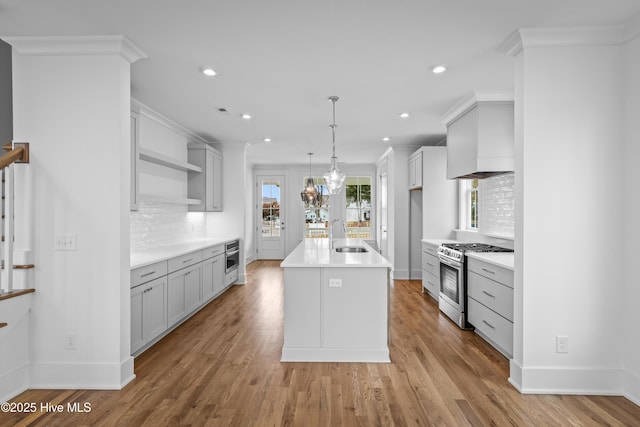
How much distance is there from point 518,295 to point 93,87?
3.48 m

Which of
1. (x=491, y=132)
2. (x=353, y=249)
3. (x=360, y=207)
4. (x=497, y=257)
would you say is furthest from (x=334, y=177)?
(x=360, y=207)

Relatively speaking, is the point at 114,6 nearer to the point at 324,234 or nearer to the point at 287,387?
the point at 287,387

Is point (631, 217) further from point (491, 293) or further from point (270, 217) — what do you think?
point (270, 217)

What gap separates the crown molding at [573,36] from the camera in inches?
99.1

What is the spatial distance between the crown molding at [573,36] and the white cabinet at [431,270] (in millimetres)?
3036

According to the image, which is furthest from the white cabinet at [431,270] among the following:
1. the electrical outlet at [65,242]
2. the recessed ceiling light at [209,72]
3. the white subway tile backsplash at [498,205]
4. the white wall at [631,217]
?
the electrical outlet at [65,242]

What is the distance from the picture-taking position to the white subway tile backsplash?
4355mm

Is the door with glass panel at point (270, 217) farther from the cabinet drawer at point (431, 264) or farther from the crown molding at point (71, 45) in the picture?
the crown molding at point (71, 45)

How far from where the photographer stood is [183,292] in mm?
4098

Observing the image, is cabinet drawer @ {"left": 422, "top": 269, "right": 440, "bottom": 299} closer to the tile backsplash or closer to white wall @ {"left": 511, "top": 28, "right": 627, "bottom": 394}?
white wall @ {"left": 511, "top": 28, "right": 627, "bottom": 394}

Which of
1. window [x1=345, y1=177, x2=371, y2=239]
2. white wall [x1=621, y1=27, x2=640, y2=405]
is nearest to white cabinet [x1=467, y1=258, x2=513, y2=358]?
white wall [x1=621, y1=27, x2=640, y2=405]

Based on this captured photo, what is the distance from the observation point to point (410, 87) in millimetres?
3686

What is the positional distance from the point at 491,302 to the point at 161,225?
4.02 m

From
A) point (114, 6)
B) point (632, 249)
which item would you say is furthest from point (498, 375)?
point (114, 6)
